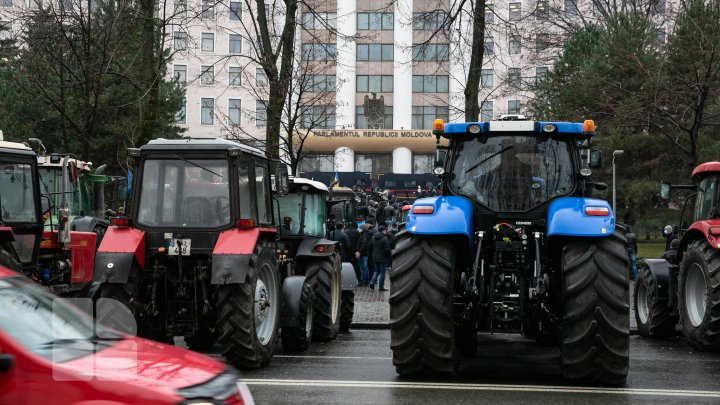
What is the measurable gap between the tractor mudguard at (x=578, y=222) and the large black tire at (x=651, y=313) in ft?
18.2

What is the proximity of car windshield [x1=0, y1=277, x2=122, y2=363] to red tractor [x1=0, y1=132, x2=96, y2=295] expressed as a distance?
601 centimetres

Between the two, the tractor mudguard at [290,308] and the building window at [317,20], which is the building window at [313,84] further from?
the tractor mudguard at [290,308]

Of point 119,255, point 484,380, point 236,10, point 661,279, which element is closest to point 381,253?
point 661,279

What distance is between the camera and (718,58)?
27141mm

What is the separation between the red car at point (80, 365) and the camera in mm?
5363

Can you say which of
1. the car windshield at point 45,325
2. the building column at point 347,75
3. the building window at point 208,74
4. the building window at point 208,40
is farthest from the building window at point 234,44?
the car windshield at point 45,325

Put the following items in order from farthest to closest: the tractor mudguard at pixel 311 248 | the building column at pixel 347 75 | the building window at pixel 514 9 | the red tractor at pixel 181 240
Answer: the building column at pixel 347 75, the building window at pixel 514 9, the tractor mudguard at pixel 311 248, the red tractor at pixel 181 240

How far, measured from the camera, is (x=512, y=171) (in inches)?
456

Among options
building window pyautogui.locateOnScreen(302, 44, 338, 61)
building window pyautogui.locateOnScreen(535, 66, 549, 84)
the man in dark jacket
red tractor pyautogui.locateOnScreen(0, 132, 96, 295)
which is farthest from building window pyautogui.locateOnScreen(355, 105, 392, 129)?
red tractor pyautogui.locateOnScreen(0, 132, 96, 295)

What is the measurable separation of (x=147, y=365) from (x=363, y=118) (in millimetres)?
70584

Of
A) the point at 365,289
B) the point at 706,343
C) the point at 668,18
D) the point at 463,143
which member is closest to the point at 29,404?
the point at 463,143

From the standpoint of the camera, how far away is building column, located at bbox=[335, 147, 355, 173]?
74500mm

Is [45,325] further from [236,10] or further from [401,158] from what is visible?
[401,158]

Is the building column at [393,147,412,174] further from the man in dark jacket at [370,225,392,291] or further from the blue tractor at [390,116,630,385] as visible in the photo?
the blue tractor at [390,116,630,385]
